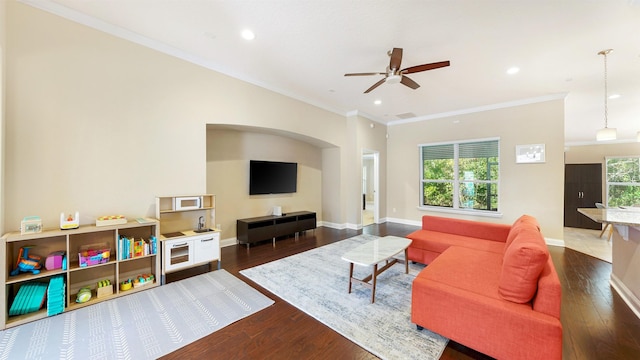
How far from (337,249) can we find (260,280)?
1.74 metres

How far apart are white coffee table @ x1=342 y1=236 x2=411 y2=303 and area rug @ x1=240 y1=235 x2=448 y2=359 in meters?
0.16

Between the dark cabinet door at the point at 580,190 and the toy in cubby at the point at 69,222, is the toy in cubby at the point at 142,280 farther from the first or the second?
the dark cabinet door at the point at 580,190

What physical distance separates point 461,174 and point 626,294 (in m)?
3.76

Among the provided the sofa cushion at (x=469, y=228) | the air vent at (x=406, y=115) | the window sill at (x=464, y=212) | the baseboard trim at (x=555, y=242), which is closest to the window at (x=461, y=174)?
the window sill at (x=464, y=212)

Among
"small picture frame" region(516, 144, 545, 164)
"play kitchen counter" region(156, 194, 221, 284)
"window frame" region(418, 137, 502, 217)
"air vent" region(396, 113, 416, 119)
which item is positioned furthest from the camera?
"air vent" region(396, 113, 416, 119)

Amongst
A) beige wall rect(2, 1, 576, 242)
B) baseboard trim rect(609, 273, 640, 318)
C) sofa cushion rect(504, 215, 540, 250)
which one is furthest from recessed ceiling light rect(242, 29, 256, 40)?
baseboard trim rect(609, 273, 640, 318)

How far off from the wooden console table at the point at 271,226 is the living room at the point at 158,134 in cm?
37

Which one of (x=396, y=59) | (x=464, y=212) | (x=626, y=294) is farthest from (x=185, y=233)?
(x=464, y=212)

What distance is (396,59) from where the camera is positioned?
117 inches

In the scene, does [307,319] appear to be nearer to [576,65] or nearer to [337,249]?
[337,249]

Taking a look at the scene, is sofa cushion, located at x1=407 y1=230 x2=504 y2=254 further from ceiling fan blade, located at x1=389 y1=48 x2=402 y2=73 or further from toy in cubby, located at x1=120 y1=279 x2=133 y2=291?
toy in cubby, located at x1=120 y1=279 x2=133 y2=291

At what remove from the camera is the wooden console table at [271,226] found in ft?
15.0

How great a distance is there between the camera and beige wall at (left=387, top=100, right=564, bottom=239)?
4840mm

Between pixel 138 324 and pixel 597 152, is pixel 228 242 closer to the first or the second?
pixel 138 324
